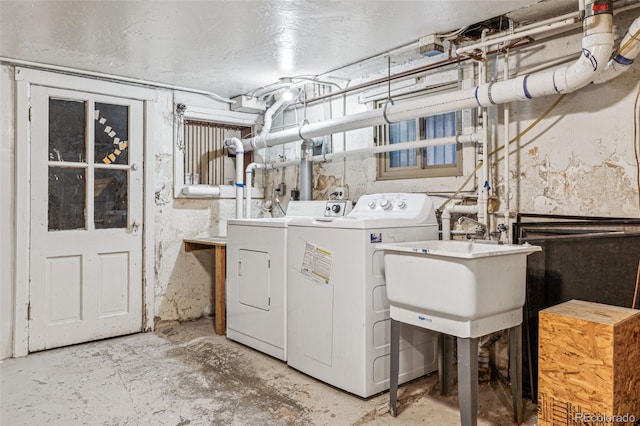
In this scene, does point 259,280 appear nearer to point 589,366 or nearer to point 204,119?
point 204,119

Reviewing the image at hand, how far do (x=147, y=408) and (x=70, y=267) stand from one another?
1586 mm

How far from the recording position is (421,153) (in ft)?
10.6

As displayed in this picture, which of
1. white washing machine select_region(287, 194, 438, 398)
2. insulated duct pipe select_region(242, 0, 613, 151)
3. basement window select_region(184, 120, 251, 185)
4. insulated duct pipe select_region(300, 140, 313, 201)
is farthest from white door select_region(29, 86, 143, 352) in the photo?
insulated duct pipe select_region(242, 0, 613, 151)

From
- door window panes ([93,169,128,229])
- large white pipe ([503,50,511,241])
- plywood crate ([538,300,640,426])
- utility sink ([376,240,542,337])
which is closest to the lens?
plywood crate ([538,300,640,426])

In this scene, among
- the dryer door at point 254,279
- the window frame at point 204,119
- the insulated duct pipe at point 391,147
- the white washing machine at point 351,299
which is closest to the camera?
the white washing machine at point 351,299

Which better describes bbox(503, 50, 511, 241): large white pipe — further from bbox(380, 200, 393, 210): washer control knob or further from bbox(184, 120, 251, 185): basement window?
bbox(184, 120, 251, 185): basement window

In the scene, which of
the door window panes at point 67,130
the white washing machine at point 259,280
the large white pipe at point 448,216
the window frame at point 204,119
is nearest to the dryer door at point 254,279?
the white washing machine at point 259,280

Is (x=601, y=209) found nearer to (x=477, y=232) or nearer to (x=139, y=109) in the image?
(x=477, y=232)

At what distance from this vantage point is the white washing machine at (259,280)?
2.99 metres

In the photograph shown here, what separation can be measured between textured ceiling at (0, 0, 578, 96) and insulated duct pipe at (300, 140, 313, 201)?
24.7 inches

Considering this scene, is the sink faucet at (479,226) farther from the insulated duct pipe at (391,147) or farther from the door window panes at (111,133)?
the door window panes at (111,133)

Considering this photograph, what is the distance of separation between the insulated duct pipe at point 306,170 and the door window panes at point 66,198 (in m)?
1.77

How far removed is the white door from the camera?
3314 millimetres

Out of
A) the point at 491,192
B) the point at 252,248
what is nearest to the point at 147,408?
the point at 252,248
